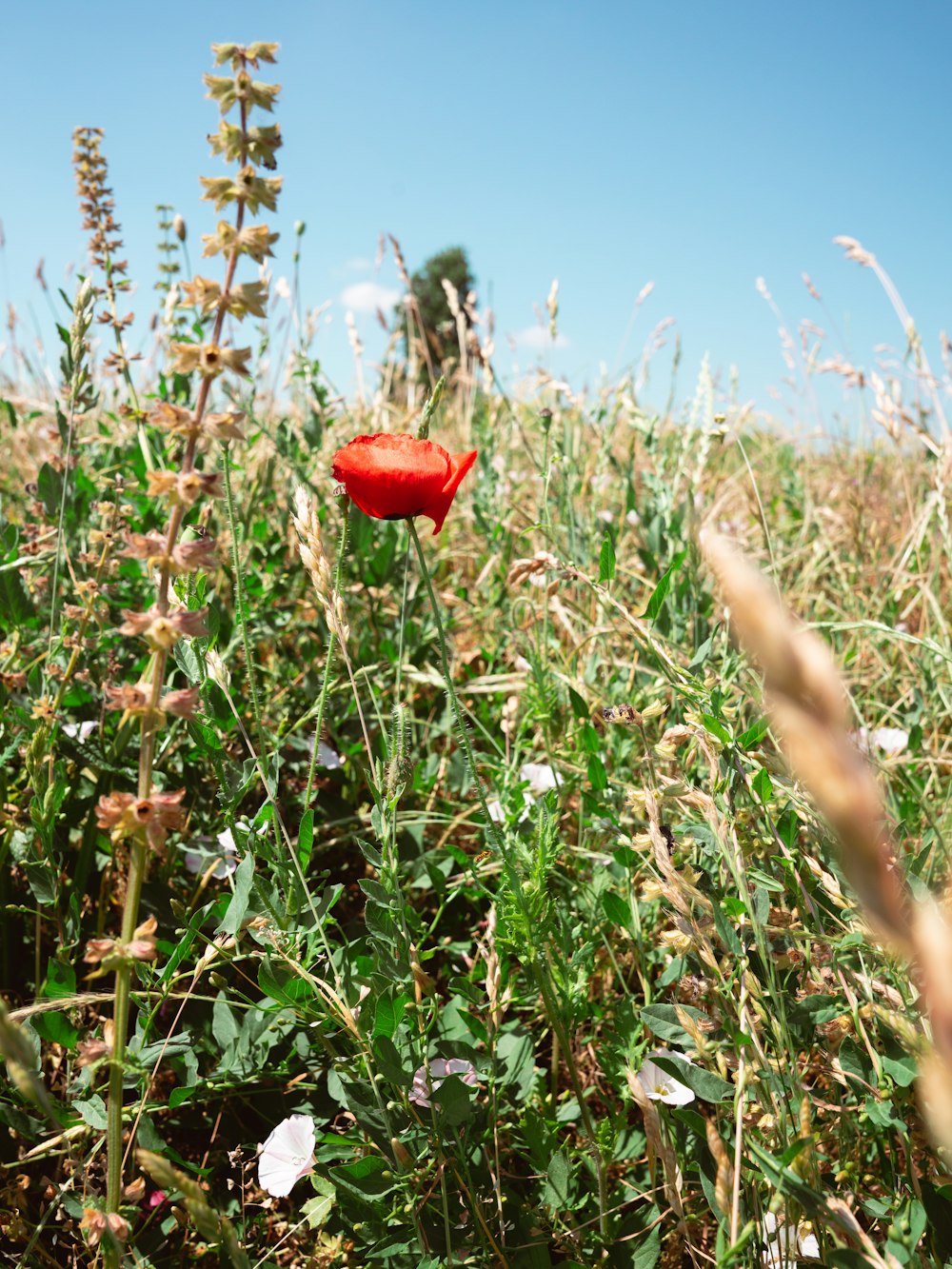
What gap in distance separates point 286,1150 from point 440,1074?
0.63 ft

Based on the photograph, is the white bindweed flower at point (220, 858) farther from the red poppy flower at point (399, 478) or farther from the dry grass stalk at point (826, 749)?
the dry grass stalk at point (826, 749)

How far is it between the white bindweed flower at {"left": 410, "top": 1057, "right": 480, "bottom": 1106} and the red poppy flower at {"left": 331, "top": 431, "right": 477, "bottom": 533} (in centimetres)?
63

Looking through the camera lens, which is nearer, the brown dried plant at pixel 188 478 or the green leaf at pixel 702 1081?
the brown dried plant at pixel 188 478

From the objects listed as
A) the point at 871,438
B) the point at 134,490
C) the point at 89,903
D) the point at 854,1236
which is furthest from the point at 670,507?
the point at 871,438

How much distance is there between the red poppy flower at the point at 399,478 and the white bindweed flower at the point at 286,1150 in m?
0.71

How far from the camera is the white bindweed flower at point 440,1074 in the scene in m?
1.04

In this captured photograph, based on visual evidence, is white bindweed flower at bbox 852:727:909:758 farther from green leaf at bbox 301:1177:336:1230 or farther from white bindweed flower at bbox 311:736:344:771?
green leaf at bbox 301:1177:336:1230

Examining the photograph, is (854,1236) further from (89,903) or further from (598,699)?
(89,903)

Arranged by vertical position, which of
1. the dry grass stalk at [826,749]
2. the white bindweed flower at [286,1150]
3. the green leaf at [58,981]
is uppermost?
the dry grass stalk at [826,749]

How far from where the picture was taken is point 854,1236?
2.20 ft

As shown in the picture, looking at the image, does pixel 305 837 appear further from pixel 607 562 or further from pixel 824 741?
pixel 824 741

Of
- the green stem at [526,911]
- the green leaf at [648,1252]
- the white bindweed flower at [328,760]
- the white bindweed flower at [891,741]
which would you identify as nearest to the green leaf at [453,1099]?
the green stem at [526,911]

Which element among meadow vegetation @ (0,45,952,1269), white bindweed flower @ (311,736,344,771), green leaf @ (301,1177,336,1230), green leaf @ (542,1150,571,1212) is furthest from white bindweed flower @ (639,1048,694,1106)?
white bindweed flower @ (311,736,344,771)

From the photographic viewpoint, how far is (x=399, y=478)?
40.3 inches
